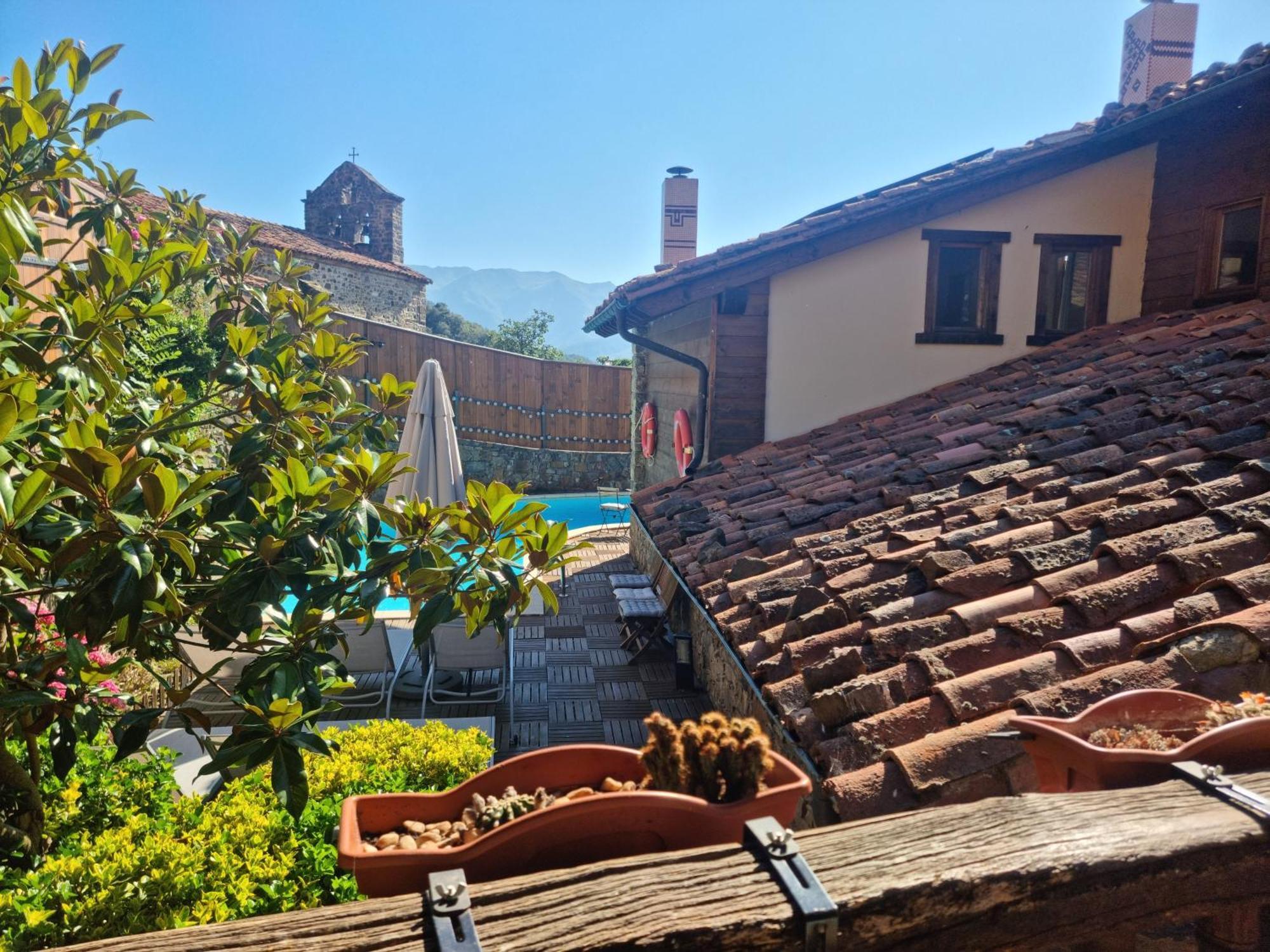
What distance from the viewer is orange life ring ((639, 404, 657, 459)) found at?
38.1 feet

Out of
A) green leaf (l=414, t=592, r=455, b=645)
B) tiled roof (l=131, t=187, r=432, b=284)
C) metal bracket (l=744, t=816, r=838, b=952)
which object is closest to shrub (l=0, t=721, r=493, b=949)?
green leaf (l=414, t=592, r=455, b=645)

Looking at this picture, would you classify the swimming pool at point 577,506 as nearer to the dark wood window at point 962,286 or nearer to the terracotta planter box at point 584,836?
the dark wood window at point 962,286

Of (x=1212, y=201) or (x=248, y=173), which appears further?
(x=248, y=173)

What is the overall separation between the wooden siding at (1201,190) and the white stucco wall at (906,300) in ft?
0.60

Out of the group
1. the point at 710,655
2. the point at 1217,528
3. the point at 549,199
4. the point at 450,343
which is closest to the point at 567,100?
the point at 450,343

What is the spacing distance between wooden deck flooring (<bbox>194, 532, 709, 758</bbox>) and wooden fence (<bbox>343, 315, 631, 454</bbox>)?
13436 mm

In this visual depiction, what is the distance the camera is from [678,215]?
44.5 ft

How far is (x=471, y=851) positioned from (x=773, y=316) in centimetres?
744

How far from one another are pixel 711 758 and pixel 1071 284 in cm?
853

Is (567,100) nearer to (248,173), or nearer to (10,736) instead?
(248,173)

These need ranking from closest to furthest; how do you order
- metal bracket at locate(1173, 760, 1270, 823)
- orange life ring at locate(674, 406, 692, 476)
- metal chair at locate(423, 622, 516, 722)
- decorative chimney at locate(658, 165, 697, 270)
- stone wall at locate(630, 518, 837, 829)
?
1. metal bracket at locate(1173, 760, 1270, 823)
2. stone wall at locate(630, 518, 837, 829)
3. metal chair at locate(423, 622, 516, 722)
4. orange life ring at locate(674, 406, 692, 476)
5. decorative chimney at locate(658, 165, 697, 270)

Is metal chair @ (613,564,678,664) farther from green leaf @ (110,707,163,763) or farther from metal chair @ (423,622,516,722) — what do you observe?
green leaf @ (110,707,163,763)

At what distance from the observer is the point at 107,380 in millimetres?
2561

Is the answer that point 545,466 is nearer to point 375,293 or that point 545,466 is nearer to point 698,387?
point 375,293
